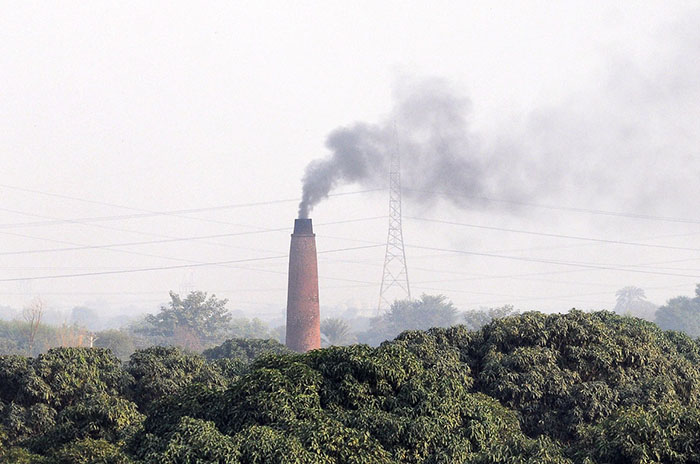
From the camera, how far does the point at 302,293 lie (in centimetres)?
7981

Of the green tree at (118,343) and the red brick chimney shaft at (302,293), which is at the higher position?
the red brick chimney shaft at (302,293)

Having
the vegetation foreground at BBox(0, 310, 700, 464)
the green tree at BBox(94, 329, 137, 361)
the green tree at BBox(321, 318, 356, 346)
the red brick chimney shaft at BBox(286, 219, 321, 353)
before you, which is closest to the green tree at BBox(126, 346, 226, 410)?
the vegetation foreground at BBox(0, 310, 700, 464)

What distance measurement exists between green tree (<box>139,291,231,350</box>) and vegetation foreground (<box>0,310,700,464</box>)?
105 metres

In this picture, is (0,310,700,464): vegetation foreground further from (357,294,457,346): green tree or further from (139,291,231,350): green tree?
(357,294,457,346): green tree

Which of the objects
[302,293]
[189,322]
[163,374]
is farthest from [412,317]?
[163,374]

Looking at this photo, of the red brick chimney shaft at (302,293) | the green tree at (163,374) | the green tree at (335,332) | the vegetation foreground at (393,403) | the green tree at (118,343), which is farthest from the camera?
the green tree at (335,332)

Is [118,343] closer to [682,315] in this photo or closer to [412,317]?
[412,317]

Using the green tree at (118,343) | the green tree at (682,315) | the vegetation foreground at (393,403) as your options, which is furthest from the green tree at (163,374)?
the green tree at (682,315)

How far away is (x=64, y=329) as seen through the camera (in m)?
136

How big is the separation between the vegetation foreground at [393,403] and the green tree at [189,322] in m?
105

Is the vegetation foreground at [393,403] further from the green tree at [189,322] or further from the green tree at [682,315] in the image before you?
the green tree at [682,315]

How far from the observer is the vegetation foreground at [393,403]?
19938 mm

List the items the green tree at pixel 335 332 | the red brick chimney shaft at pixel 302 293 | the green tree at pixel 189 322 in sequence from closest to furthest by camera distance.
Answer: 1. the red brick chimney shaft at pixel 302 293
2. the green tree at pixel 189 322
3. the green tree at pixel 335 332

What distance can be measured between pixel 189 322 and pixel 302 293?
6875cm
